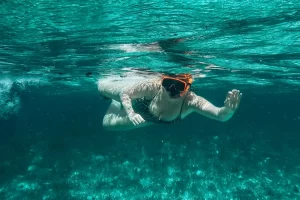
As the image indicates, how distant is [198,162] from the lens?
74.0ft

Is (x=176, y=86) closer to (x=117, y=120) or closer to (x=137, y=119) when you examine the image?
(x=137, y=119)

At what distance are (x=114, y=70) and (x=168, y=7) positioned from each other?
40.2 feet

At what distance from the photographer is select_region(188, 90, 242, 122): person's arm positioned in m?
6.26

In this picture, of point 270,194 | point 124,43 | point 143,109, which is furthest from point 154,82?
point 270,194

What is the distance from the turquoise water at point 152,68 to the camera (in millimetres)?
8258

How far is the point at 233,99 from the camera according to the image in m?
6.31

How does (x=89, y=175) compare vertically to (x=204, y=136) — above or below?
above

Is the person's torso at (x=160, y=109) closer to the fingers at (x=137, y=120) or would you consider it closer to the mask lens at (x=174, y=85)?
the mask lens at (x=174, y=85)

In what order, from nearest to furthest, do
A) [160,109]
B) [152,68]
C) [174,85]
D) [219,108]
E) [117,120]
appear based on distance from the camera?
[219,108]
[174,85]
[160,109]
[117,120]
[152,68]

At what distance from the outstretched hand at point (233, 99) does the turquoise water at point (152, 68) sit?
2836 millimetres

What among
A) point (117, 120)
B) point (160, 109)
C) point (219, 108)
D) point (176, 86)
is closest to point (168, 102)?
point (160, 109)

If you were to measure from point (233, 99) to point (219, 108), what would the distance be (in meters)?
0.73

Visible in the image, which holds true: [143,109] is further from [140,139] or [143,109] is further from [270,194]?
[140,139]

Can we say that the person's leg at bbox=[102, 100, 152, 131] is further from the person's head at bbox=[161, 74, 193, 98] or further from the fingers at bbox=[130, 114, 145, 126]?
the fingers at bbox=[130, 114, 145, 126]
